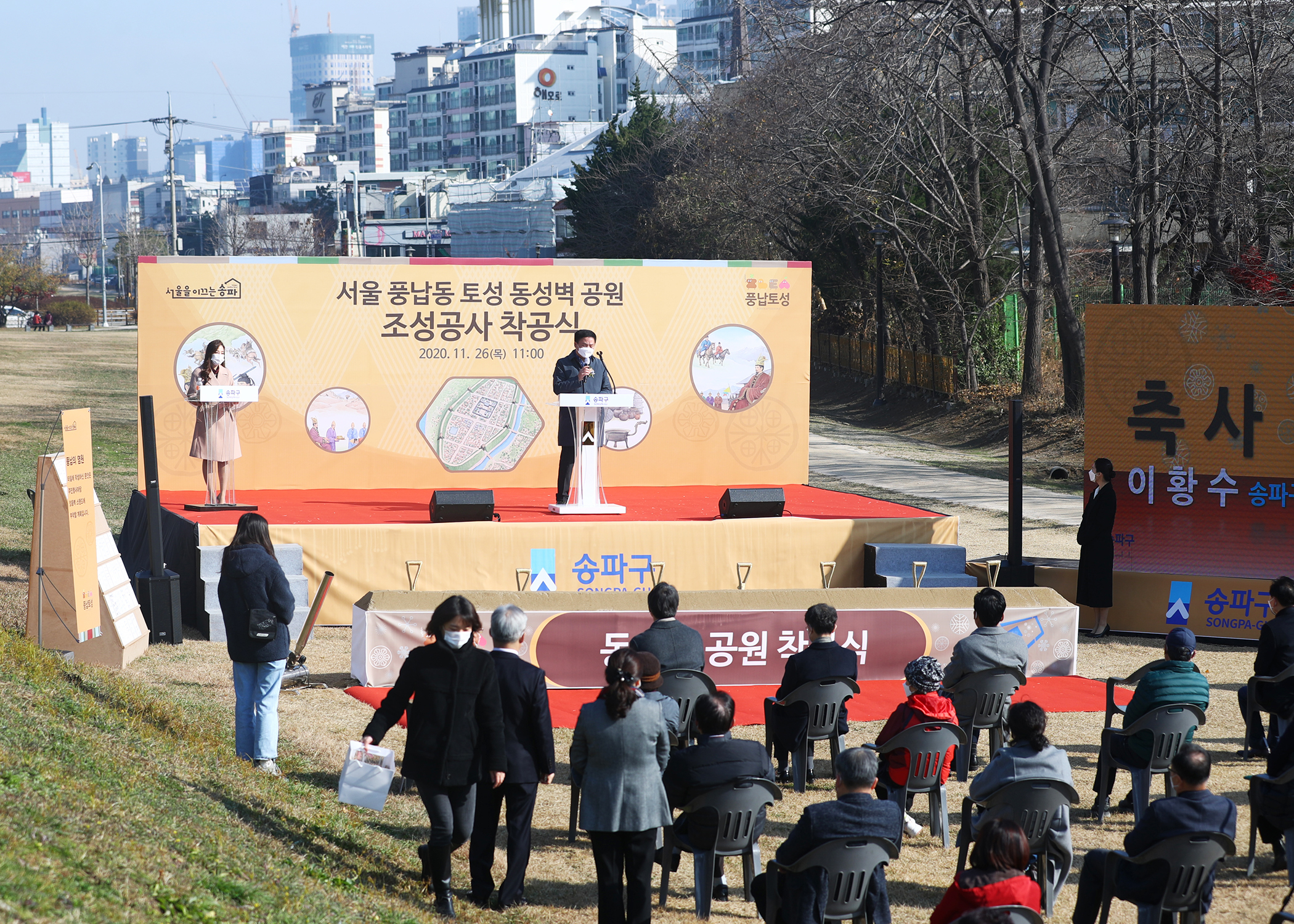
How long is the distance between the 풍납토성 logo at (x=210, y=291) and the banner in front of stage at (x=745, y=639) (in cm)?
533

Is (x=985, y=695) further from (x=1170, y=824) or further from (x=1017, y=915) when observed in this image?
(x=1017, y=915)

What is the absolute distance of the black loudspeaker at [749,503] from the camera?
11961 millimetres

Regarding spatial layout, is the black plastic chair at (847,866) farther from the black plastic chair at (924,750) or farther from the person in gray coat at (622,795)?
the black plastic chair at (924,750)

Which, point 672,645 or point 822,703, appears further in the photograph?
point 822,703

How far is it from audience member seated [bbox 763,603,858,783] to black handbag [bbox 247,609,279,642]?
2828mm

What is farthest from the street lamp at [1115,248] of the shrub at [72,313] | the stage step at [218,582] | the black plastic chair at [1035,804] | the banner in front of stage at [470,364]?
the shrub at [72,313]

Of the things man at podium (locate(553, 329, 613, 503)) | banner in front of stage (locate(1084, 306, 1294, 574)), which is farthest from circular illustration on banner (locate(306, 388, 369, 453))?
banner in front of stage (locate(1084, 306, 1294, 574))

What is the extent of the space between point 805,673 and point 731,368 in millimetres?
8152

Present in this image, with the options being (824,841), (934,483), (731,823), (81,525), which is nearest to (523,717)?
(731,823)

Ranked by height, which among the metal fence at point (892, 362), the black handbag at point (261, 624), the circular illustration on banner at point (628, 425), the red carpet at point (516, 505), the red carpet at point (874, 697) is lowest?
the red carpet at point (874, 697)

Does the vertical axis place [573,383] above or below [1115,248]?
below

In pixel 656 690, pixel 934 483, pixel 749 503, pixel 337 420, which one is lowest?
pixel 934 483

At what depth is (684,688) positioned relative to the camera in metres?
6.72

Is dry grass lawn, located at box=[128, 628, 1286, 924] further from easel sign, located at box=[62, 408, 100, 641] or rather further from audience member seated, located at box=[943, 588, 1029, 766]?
easel sign, located at box=[62, 408, 100, 641]
